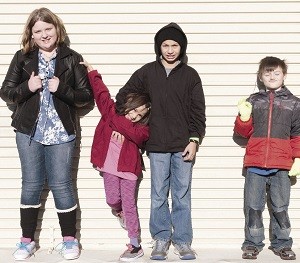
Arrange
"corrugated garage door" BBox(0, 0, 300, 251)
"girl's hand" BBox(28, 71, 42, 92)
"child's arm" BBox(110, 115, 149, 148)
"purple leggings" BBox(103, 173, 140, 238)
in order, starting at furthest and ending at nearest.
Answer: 1. "corrugated garage door" BBox(0, 0, 300, 251)
2. "purple leggings" BBox(103, 173, 140, 238)
3. "child's arm" BBox(110, 115, 149, 148)
4. "girl's hand" BBox(28, 71, 42, 92)

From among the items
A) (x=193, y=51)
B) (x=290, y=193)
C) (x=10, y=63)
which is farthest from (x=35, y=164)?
(x=290, y=193)

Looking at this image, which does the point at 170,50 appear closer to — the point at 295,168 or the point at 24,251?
the point at 295,168

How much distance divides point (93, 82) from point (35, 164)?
0.82m

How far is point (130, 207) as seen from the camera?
551cm

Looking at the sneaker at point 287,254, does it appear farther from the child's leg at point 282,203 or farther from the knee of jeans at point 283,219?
the knee of jeans at point 283,219

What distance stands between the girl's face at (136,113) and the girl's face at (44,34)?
84 cm

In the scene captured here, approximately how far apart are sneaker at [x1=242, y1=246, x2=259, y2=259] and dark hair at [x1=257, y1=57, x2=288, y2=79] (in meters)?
1.40

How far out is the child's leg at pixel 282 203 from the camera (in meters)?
5.42

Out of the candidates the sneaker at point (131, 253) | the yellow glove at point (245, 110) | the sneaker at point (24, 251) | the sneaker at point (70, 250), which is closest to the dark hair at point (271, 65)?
the yellow glove at point (245, 110)

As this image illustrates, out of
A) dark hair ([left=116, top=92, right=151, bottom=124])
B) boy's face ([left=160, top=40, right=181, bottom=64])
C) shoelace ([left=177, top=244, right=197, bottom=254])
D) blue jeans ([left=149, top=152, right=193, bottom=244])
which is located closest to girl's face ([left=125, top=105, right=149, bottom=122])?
dark hair ([left=116, top=92, right=151, bottom=124])

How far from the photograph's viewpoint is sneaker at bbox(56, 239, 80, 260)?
542 centimetres

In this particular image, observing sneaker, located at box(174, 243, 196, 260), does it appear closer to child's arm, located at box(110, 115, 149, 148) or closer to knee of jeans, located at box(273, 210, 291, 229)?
knee of jeans, located at box(273, 210, 291, 229)

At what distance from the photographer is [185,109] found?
17.9 feet

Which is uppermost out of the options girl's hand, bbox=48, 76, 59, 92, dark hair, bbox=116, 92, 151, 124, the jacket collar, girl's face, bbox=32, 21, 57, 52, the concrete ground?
girl's face, bbox=32, 21, 57, 52
